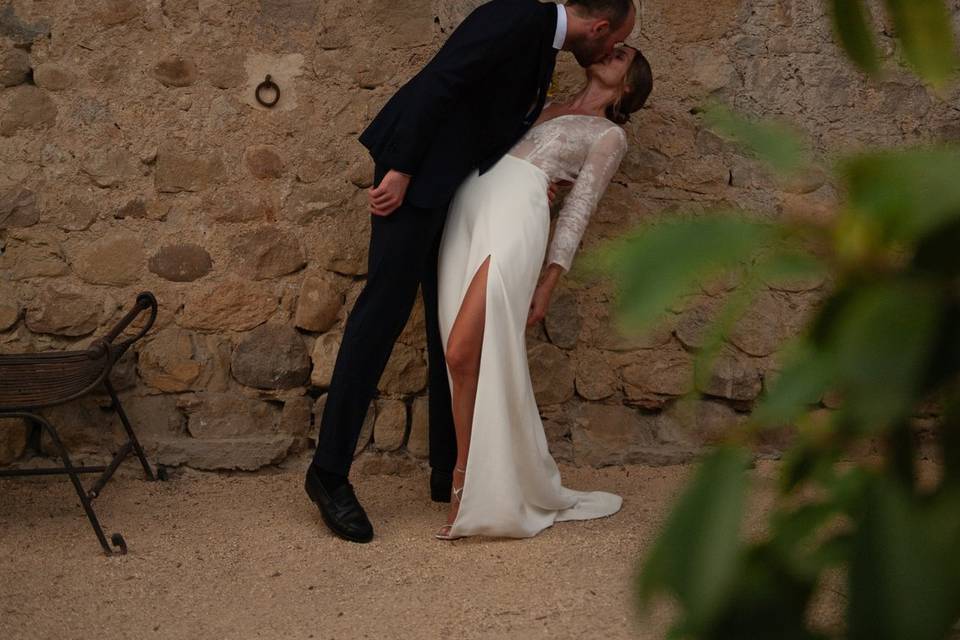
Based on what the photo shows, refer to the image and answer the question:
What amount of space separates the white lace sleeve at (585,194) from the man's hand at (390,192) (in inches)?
17.7

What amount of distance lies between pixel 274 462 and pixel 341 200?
0.86 metres

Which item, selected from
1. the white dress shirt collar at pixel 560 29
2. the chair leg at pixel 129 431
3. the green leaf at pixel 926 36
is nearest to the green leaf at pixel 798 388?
the green leaf at pixel 926 36

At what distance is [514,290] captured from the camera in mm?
2785

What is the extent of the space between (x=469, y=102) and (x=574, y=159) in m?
0.34

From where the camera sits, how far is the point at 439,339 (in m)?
3.08

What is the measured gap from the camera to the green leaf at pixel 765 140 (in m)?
0.47

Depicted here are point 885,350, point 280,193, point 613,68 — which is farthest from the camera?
point 280,193

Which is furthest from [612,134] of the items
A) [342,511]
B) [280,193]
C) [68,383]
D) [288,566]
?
[68,383]

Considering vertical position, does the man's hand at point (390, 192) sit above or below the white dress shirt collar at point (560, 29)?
below

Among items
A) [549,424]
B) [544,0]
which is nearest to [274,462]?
[549,424]

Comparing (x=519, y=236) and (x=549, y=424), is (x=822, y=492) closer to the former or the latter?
(x=519, y=236)

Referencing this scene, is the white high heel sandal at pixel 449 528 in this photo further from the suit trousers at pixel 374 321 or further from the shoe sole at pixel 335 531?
the suit trousers at pixel 374 321

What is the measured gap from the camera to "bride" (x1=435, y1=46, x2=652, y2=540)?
2766mm

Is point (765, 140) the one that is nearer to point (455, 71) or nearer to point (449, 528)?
point (455, 71)
